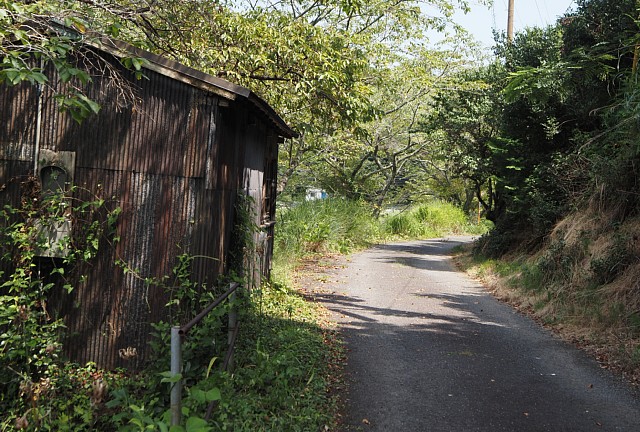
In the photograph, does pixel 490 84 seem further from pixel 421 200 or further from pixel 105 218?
pixel 421 200

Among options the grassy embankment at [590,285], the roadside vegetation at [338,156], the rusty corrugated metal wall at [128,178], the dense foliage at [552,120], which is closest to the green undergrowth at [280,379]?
the roadside vegetation at [338,156]

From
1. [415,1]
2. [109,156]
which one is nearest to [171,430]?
[109,156]

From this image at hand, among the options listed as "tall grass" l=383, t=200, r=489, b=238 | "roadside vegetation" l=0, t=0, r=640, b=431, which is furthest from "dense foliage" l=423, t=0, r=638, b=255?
"tall grass" l=383, t=200, r=489, b=238

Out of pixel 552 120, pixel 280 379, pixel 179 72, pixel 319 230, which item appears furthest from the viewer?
pixel 319 230

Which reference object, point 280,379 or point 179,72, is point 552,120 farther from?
point 280,379

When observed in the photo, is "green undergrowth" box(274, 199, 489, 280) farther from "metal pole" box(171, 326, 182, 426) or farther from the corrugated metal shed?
"metal pole" box(171, 326, 182, 426)

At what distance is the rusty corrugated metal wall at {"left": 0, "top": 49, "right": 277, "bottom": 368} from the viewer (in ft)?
23.3

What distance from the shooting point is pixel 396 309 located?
11.0 metres

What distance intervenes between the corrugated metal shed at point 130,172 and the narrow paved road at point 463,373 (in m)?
2.73

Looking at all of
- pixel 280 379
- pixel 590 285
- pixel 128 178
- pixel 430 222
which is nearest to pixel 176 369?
pixel 280 379

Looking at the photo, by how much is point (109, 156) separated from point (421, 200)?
31995 mm

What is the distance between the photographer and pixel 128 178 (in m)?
7.17

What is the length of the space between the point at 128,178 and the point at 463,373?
4750 mm

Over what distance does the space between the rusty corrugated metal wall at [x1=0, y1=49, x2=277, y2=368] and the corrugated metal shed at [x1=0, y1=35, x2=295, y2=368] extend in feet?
0.04
